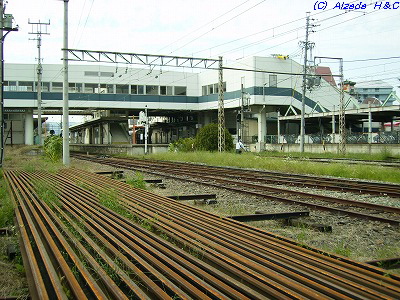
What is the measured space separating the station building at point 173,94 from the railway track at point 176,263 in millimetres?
37950

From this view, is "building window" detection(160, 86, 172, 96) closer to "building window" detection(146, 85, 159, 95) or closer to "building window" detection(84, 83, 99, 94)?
"building window" detection(146, 85, 159, 95)

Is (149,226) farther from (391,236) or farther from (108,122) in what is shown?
(108,122)

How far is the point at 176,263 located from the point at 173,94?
50.5 m

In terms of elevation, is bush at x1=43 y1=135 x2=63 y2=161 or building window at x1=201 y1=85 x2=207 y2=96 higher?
building window at x1=201 y1=85 x2=207 y2=96

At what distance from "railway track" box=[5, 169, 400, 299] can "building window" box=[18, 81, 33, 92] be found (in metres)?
45.2

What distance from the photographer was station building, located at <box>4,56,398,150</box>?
154 feet

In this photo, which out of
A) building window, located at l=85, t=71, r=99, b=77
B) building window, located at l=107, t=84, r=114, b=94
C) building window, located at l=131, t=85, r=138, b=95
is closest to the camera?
building window, located at l=85, t=71, r=99, b=77

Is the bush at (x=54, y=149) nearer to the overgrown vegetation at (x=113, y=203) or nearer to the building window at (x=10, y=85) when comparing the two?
the overgrown vegetation at (x=113, y=203)

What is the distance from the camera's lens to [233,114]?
56.7 m

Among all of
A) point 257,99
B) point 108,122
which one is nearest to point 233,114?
point 257,99

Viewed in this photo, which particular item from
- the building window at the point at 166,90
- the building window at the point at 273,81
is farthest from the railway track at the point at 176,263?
the building window at the point at 166,90

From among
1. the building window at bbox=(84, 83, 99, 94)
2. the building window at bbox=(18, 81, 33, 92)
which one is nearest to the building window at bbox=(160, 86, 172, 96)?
the building window at bbox=(84, 83, 99, 94)

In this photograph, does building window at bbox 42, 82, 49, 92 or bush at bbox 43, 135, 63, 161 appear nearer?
bush at bbox 43, 135, 63, 161

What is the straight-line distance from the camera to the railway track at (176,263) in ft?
10.8
